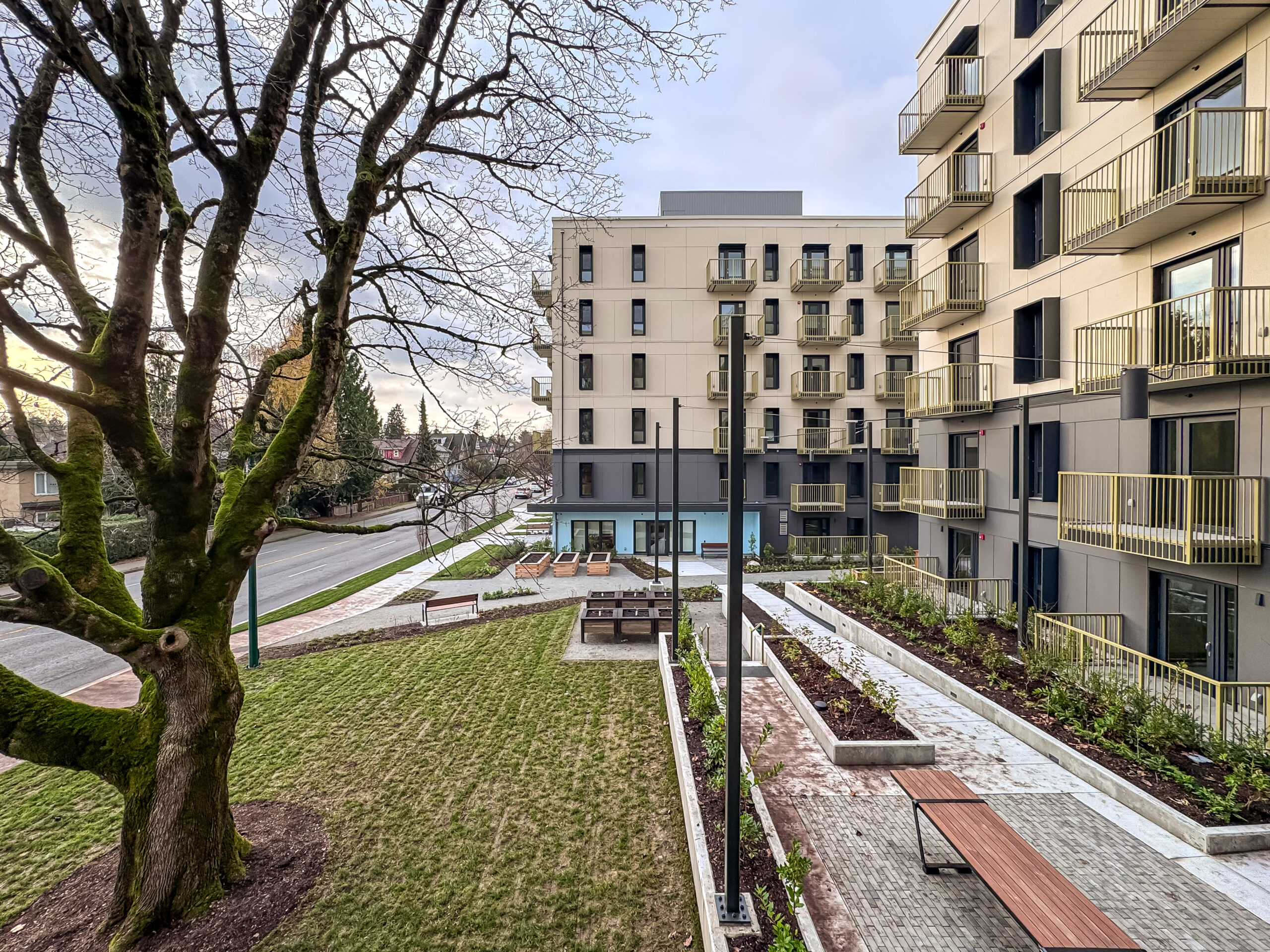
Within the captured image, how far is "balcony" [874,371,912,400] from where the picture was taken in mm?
25375

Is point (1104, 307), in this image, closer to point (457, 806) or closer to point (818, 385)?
point (457, 806)

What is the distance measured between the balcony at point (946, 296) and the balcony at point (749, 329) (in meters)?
8.20

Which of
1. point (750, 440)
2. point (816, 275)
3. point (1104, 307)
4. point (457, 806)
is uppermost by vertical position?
point (816, 275)

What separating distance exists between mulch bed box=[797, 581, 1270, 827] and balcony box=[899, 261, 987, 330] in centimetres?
796

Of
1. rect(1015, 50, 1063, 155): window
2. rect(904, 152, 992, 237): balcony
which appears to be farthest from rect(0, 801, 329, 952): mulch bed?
rect(1015, 50, 1063, 155): window

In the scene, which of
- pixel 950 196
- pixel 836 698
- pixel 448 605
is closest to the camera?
pixel 836 698

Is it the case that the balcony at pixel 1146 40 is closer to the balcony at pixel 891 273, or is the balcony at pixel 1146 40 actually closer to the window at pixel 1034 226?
the window at pixel 1034 226

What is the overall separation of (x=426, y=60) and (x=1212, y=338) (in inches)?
401

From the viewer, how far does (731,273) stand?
24906mm

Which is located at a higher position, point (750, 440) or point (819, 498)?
point (750, 440)

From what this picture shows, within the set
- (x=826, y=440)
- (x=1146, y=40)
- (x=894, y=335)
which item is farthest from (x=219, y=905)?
(x=894, y=335)

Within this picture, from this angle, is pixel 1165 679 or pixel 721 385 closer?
pixel 1165 679

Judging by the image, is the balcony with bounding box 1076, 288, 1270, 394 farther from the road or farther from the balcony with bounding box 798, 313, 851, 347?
the balcony with bounding box 798, 313, 851, 347

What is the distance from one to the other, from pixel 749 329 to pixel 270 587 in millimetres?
22297
